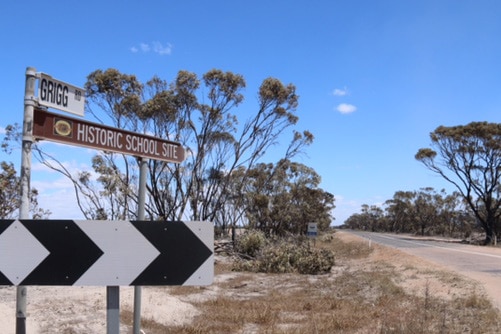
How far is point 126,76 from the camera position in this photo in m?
23.8

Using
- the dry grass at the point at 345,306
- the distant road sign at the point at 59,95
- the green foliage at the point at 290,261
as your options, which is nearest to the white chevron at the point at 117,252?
the distant road sign at the point at 59,95

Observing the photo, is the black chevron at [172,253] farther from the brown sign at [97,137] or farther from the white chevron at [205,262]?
the brown sign at [97,137]

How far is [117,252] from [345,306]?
7606 millimetres

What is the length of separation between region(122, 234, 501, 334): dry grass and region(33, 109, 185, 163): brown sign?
4.32 metres

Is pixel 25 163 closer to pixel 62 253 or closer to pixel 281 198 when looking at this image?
pixel 62 253

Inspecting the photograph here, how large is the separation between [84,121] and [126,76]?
2083 centimetres

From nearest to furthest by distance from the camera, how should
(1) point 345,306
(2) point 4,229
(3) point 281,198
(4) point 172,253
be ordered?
(2) point 4,229
(4) point 172,253
(1) point 345,306
(3) point 281,198

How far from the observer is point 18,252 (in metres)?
3.50

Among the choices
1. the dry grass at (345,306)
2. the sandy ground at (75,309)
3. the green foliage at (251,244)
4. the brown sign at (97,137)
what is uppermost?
the brown sign at (97,137)

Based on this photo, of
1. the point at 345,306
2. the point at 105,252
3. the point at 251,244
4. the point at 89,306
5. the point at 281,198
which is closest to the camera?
the point at 105,252

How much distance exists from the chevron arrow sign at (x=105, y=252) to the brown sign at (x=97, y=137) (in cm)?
65

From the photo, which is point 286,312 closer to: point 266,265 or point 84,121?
point 84,121

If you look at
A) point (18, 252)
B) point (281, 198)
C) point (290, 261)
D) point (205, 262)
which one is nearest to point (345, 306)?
point (205, 262)

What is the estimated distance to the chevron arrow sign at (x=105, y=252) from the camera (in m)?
3.51
